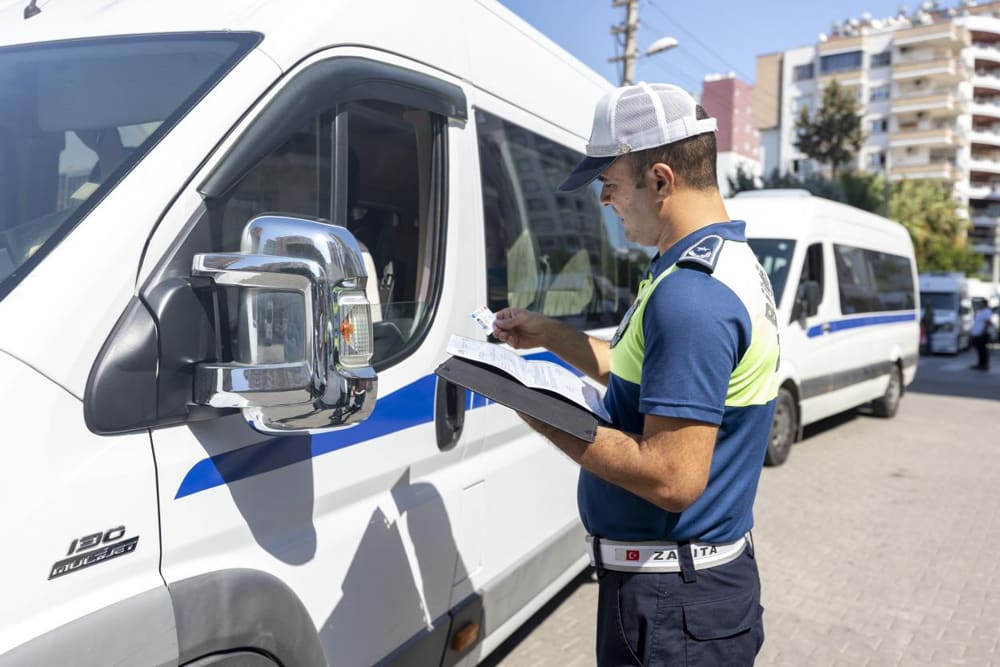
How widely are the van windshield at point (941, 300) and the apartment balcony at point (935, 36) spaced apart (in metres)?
46.8

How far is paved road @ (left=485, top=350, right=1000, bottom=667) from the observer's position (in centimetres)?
395

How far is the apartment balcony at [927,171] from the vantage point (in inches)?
2478

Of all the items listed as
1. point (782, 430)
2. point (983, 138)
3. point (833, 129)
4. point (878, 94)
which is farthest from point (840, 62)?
point (782, 430)

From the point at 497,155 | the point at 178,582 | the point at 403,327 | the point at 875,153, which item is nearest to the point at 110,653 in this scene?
the point at 178,582

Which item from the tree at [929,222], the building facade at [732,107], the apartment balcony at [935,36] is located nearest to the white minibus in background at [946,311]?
the tree at [929,222]

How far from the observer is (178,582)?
1.55 metres

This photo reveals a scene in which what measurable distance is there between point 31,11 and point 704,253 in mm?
1734

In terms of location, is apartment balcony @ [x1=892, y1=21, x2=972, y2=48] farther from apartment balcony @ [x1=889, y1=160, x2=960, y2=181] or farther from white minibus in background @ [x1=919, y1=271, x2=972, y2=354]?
white minibus in background @ [x1=919, y1=271, x2=972, y2=354]

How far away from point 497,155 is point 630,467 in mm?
1562

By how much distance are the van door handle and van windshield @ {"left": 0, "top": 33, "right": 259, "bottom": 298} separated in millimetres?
1070

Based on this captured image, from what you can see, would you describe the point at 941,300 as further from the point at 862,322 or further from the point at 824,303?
the point at 824,303

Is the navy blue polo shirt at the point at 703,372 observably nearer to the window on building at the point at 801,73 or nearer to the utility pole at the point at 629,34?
the utility pole at the point at 629,34

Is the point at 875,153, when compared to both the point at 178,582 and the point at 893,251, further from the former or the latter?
the point at 178,582

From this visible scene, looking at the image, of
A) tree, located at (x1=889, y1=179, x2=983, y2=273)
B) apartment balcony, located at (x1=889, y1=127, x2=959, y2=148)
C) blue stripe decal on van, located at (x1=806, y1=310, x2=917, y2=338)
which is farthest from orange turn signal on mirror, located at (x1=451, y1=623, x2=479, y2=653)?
apartment balcony, located at (x1=889, y1=127, x2=959, y2=148)
